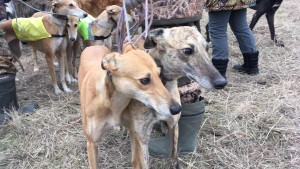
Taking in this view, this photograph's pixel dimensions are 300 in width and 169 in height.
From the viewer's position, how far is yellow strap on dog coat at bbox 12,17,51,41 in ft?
15.4

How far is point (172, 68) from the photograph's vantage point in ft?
8.00

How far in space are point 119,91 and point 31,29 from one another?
318cm

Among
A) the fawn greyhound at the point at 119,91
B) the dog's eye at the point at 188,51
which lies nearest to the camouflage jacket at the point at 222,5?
the dog's eye at the point at 188,51

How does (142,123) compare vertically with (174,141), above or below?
Result: above

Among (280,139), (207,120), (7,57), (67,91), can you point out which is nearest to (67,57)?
(67,91)

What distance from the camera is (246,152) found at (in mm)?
3059

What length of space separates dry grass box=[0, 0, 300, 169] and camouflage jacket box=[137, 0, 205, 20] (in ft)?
4.33

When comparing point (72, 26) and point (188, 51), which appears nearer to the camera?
point (188, 51)

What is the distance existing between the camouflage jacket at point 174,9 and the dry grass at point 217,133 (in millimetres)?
1319

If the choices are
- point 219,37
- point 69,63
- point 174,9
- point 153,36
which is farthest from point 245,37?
point 69,63

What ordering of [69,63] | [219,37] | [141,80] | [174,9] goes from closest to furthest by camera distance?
[141,80]
[174,9]
[219,37]
[69,63]

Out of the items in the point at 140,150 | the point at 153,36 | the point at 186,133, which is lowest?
the point at 186,133

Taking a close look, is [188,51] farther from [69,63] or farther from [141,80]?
[69,63]

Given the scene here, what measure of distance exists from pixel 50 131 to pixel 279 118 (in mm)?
2701
